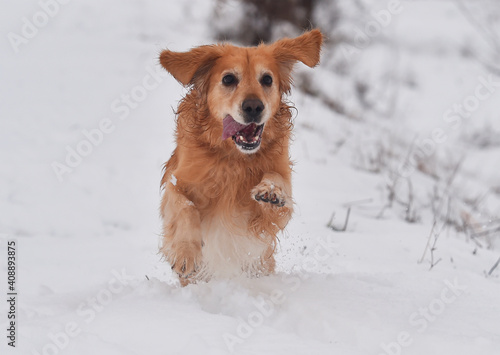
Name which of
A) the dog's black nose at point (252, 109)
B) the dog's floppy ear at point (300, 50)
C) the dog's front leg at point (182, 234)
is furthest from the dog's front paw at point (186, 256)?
the dog's floppy ear at point (300, 50)

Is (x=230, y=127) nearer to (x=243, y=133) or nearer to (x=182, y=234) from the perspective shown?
(x=243, y=133)

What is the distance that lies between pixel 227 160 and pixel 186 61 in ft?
2.18

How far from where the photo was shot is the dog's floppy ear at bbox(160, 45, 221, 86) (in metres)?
3.04

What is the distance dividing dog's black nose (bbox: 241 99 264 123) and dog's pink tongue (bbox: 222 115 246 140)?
0.47 ft

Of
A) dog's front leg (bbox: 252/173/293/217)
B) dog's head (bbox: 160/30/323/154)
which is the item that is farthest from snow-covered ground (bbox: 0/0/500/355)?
dog's head (bbox: 160/30/323/154)

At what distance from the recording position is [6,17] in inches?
329

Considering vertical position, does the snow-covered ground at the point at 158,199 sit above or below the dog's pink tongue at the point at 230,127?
below

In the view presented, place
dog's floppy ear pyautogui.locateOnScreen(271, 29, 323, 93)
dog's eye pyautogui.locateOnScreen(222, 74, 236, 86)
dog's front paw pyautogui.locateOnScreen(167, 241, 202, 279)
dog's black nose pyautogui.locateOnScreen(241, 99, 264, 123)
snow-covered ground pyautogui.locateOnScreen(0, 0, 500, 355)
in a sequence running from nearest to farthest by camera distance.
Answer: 1. snow-covered ground pyautogui.locateOnScreen(0, 0, 500, 355)
2. dog's black nose pyautogui.locateOnScreen(241, 99, 264, 123)
3. dog's front paw pyautogui.locateOnScreen(167, 241, 202, 279)
4. dog's eye pyautogui.locateOnScreen(222, 74, 236, 86)
5. dog's floppy ear pyautogui.locateOnScreen(271, 29, 323, 93)

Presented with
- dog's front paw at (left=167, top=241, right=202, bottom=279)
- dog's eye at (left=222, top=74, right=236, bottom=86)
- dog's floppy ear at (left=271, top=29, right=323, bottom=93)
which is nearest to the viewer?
dog's front paw at (left=167, top=241, right=202, bottom=279)

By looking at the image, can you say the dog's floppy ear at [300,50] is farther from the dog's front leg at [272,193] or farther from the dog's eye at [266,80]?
the dog's front leg at [272,193]

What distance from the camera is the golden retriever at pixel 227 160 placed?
2.93m

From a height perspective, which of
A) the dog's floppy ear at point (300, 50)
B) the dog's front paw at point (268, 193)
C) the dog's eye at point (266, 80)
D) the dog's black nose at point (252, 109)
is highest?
the dog's floppy ear at point (300, 50)

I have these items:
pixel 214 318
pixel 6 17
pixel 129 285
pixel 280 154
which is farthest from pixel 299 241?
pixel 6 17

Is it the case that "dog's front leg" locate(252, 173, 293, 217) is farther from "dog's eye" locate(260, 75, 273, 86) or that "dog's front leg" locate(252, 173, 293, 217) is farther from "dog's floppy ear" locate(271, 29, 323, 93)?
"dog's floppy ear" locate(271, 29, 323, 93)
